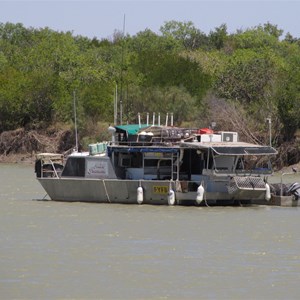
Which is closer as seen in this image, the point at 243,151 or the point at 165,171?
the point at 243,151

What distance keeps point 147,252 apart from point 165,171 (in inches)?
537

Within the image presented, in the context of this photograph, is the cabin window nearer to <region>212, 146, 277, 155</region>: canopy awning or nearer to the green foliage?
<region>212, 146, 277, 155</region>: canopy awning

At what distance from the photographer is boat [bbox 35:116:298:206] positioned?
45438 mm

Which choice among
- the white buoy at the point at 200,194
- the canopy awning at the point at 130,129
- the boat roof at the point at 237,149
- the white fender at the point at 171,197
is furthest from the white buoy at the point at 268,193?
the canopy awning at the point at 130,129

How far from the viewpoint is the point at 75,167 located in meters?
48.0

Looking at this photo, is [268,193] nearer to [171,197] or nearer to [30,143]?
[171,197]

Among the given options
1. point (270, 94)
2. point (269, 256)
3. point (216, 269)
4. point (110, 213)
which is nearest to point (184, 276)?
point (216, 269)

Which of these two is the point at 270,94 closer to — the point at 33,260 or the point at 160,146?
the point at 160,146


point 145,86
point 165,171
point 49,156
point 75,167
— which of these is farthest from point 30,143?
point 165,171

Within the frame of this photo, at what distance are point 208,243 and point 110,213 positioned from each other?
8.73 meters

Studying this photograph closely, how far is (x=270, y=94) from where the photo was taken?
82.5 meters

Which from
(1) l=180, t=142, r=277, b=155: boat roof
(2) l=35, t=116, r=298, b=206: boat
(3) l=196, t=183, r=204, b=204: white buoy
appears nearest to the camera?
(1) l=180, t=142, r=277, b=155: boat roof

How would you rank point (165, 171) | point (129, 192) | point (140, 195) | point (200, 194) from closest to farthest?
point (200, 194) < point (140, 195) < point (129, 192) < point (165, 171)

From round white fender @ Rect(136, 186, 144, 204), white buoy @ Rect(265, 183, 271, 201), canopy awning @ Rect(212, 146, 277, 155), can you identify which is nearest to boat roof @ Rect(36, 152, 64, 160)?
round white fender @ Rect(136, 186, 144, 204)
